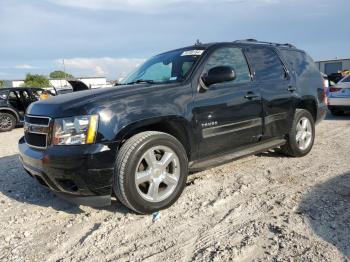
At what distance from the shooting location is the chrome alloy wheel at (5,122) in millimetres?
11932

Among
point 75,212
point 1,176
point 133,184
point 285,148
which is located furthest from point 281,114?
point 1,176

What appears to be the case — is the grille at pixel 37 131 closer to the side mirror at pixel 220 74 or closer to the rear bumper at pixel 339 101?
the side mirror at pixel 220 74

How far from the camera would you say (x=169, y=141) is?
376cm

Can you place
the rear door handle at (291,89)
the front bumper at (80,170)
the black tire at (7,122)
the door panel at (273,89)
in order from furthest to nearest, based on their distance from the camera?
the black tire at (7,122)
the rear door handle at (291,89)
the door panel at (273,89)
the front bumper at (80,170)

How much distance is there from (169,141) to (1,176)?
3.21 meters

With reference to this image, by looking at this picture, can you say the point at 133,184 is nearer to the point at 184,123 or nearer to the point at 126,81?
the point at 184,123

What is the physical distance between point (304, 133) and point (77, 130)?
12.8ft

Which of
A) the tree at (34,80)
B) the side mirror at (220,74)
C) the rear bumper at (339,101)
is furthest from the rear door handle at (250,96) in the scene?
the tree at (34,80)

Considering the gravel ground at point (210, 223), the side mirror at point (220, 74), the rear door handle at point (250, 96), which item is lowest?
the gravel ground at point (210, 223)

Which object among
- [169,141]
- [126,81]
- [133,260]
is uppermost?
[126,81]

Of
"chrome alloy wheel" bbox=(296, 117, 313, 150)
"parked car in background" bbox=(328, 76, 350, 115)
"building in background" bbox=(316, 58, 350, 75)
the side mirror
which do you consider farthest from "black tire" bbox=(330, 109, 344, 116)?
"building in background" bbox=(316, 58, 350, 75)

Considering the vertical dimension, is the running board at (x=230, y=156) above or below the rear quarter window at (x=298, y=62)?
below

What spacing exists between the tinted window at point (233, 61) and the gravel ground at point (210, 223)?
52.3 inches

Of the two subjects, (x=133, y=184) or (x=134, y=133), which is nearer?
(x=133, y=184)
